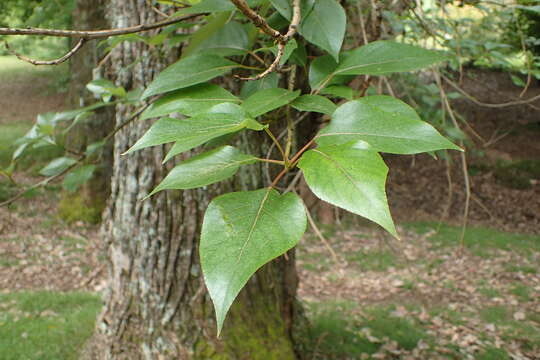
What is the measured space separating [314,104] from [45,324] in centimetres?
378

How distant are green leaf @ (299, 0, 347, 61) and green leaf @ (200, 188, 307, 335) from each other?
306 mm

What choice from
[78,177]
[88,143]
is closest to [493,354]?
Result: [78,177]

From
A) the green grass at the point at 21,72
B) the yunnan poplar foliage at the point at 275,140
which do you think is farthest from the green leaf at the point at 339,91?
the green grass at the point at 21,72

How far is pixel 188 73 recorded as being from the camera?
717 mm

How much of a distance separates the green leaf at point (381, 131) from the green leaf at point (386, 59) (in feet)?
0.47

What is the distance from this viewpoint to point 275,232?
1.51 feet

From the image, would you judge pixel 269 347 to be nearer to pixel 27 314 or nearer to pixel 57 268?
pixel 27 314

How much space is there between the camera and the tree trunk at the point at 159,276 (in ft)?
5.75

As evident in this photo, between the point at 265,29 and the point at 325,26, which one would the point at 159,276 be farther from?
the point at 265,29

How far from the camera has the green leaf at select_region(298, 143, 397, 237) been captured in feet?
1.37

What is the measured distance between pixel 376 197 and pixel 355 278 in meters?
5.61

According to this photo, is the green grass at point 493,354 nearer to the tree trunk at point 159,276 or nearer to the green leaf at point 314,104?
the tree trunk at point 159,276

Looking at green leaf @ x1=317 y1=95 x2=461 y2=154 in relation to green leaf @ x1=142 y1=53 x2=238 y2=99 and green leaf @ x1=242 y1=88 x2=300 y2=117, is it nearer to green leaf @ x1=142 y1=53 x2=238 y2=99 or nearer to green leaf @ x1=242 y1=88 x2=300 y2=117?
green leaf @ x1=242 y1=88 x2=300 y2=117

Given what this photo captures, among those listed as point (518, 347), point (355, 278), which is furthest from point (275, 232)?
point (355, 278)
